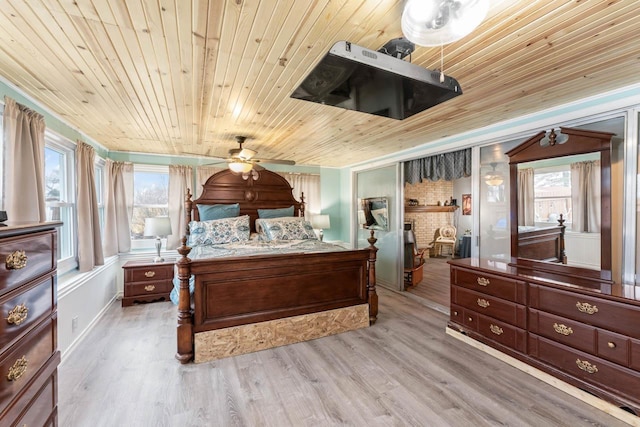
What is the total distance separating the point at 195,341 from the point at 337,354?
4.26ft

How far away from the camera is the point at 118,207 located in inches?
161

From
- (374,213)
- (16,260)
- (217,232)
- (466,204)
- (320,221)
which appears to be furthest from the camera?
(466,204)

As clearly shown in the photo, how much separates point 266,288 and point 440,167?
287 centimetres

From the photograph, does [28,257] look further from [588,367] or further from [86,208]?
[588,367]

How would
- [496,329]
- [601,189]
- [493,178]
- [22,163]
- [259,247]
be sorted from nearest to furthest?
[22,163] < [601,189] < [496,329] < [493,178] < [259,247]

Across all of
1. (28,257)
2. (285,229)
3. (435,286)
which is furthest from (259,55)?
(435,286)

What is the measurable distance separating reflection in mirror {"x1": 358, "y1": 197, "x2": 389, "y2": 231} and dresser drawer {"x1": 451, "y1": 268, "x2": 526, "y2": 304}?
198cm

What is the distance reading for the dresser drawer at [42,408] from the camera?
3.62 feet

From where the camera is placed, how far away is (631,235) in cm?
216

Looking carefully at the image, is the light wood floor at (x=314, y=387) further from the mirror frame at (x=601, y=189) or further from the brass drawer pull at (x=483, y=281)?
the mirror frame at (x=601, y=189)

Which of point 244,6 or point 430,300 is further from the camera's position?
point 430,300

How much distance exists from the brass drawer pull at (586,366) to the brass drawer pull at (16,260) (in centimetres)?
328

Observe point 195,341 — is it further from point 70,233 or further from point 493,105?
point 493,105

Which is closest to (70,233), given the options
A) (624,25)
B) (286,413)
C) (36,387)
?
(36,387)
